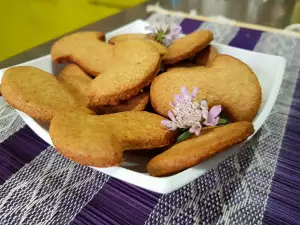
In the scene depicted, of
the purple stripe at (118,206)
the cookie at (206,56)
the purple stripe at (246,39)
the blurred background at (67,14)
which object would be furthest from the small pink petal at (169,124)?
the blurred background at (67,14)

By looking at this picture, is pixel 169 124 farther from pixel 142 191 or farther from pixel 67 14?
pixel 67 14

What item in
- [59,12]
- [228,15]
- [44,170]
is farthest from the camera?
[59,12]

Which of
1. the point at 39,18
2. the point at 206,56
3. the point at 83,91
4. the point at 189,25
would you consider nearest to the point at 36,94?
the point at 83,91

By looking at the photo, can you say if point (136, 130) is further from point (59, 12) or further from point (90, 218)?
point (59, 12)

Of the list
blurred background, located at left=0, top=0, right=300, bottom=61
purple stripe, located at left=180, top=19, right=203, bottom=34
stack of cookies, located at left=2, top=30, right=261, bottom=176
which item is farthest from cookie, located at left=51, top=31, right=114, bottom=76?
blurred background, located at left=0, top=0, right=300, bottom=61

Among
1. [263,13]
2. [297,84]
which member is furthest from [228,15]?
[297,84]

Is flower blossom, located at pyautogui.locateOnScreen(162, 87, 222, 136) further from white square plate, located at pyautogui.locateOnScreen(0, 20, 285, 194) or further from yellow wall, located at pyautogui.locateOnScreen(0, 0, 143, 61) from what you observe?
yellow wall, located at pyautogui.locateOnScreen(0, 0, 143, 61)

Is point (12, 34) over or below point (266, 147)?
below
